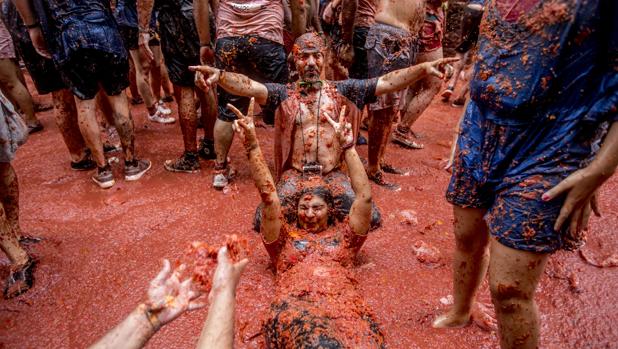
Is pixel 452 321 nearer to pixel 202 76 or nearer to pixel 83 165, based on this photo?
pixel 202 76

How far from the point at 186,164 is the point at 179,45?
1230 millimetres

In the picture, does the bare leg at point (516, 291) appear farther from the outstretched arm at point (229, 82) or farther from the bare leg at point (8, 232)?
the bare leg at point (8, 232)

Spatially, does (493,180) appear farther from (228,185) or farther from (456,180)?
(228,185)

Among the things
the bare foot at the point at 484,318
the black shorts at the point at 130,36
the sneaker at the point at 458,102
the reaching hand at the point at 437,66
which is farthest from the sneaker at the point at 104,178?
the sneaker at the point at 458,102

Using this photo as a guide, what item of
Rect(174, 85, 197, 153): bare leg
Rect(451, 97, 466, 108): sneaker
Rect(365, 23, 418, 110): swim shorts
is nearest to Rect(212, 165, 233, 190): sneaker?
Rect(174, 85, 197, 153): bare leg

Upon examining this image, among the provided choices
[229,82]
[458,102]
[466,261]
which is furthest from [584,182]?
[458,102]

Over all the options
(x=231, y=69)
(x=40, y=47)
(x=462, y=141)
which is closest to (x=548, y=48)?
(x=462, y=141)

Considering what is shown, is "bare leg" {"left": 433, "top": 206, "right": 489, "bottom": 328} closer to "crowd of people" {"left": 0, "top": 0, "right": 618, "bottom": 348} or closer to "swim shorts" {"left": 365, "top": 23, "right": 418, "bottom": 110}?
"crowd of people" {"left": 0, "top": 0, "right": 618, "bottom": 348}

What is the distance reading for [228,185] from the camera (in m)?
4.05

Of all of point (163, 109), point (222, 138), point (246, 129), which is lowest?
point (163, 109)

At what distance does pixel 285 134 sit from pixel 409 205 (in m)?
1.38

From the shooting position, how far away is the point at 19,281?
274 cm

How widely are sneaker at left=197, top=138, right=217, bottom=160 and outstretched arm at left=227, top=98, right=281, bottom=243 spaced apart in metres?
2.27

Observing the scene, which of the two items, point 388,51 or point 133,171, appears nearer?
point 388,51
